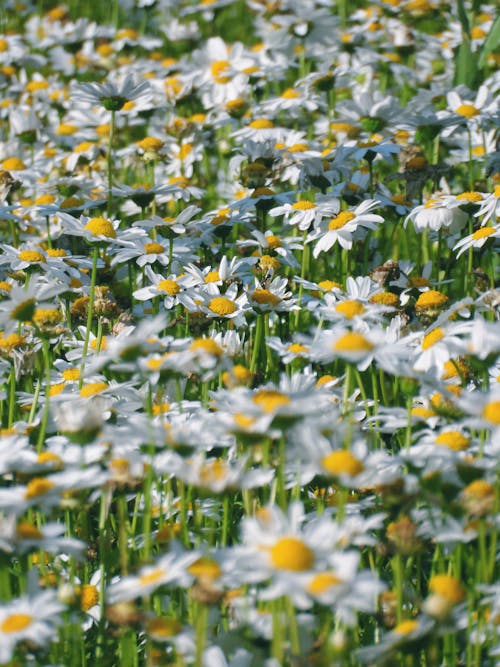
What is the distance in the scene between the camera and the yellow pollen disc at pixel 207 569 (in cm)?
144

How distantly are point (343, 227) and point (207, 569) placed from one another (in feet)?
5.90

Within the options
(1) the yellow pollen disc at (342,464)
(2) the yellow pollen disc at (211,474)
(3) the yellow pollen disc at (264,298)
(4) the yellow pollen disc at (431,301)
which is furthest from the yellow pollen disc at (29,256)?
(1) the yellow pollen disc at (342,464)

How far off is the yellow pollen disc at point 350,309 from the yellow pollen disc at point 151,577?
0.80 meters

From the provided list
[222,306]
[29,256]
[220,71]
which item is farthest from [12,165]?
[222,306]

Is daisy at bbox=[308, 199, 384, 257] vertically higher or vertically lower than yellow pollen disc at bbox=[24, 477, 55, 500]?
lower

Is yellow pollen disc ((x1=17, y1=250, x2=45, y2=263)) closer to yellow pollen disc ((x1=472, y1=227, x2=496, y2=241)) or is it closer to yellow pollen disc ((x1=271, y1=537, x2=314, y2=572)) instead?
yellow pollen disc ((x1=472, y1=227, x2=496, y2=241))

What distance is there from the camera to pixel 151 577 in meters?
1.53

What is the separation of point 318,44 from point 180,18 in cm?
259

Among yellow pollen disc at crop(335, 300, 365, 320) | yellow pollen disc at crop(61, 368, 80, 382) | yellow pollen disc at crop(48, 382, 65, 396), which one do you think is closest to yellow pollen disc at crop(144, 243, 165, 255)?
yellow pollen disc at crop(61, 368, 80, 382)

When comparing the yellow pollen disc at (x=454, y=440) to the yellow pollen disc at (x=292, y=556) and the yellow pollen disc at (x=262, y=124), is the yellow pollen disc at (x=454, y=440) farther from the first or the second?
the yellow pollen disc at (x=262, y=124)

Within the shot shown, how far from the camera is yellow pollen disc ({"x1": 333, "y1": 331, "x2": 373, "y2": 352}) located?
174 cm

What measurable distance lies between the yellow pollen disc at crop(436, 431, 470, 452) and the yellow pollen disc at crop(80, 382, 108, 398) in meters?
0.79

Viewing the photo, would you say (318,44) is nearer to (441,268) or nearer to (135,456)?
(441,268)

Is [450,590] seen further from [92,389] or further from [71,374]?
[71,374]
